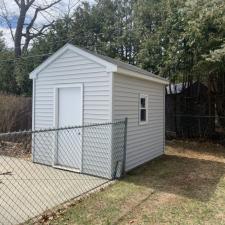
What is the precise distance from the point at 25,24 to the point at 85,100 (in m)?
18.0

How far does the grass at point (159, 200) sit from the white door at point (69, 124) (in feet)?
5.17

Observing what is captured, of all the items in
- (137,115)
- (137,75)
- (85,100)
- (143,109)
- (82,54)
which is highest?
(82,54)

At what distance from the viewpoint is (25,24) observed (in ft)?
76.5

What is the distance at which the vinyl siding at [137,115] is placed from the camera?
301 inches

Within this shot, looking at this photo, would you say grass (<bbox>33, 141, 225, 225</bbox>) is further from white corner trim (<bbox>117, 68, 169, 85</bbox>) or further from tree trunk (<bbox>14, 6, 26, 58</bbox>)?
tree trunk (<bbox>14, 6, 26, 58</bbox>)

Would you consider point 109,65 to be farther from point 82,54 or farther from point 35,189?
point 35,189

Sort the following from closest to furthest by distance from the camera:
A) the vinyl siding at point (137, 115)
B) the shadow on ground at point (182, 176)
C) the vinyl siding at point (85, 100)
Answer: the shadow on ground at point (182, 176) < the vinyl siding at point (85, 100) < the vinyl siding at point (137, 115)

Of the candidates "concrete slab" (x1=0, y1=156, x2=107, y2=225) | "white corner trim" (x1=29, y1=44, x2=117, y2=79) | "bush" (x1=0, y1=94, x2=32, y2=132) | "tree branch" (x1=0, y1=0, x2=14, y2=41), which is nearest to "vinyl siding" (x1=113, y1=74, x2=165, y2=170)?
"white corner trim" (x1=29, y1=44, x2=117, y2=79)

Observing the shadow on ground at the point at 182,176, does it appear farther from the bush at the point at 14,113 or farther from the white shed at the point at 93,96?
the bush at the point at 14,113

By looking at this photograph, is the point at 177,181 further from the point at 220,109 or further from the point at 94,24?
the point at 94,24

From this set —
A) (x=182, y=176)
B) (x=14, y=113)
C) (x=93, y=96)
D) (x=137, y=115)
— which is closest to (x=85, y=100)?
(x=93, y=96)

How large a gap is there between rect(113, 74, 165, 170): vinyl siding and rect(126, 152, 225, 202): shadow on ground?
40cm

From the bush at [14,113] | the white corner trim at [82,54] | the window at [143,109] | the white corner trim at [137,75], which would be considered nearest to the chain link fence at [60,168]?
the white corner trim at [137,75]

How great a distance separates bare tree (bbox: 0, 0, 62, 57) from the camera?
22531mm
